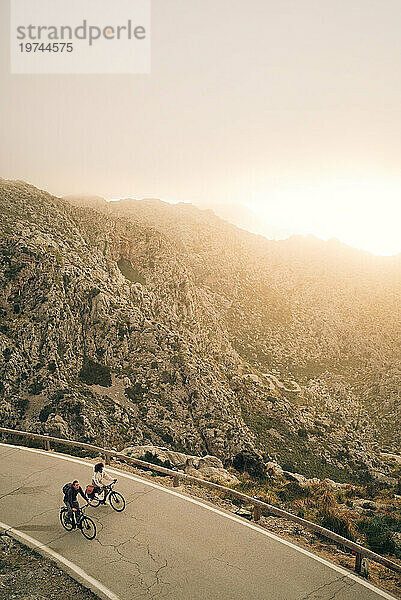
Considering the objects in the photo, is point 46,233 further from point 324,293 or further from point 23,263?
point 324,293

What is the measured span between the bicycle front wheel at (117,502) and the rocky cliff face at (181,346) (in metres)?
23.7

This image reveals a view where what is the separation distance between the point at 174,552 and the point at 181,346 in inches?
1670

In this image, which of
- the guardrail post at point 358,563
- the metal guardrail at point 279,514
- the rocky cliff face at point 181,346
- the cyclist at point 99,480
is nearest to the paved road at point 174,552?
the guardrail post at point 358,563

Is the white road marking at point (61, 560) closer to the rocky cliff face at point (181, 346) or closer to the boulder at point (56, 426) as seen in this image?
the boulder at point (56, 426)

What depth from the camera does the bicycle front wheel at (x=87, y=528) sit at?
12.1 metres

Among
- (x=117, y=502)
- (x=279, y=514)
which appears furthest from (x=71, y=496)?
(x=279, y=514)

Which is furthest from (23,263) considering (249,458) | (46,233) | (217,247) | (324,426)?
(217,247)

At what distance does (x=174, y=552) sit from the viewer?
11.3 meters

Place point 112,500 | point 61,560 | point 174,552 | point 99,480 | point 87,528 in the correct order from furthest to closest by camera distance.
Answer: point 112,500, point 99,480, point 87,528, point 174,552, point 61,560

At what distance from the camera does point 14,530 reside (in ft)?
41.8

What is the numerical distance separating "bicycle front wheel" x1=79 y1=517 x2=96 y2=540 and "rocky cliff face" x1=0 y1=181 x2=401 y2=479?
2542cm

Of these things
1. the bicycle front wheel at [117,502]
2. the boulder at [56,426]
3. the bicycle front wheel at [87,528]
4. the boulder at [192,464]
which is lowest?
the boulder at [56,426]

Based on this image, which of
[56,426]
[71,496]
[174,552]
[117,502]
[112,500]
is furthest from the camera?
[56,426]

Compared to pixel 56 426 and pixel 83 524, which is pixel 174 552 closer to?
pixel 83 524
